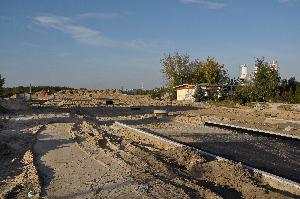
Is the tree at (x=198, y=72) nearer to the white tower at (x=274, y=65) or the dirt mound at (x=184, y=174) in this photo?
the white tower at (x=274, y=65)

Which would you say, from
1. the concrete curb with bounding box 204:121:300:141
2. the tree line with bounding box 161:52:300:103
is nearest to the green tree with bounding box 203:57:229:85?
the tree line with bounding box 161:52:300:103

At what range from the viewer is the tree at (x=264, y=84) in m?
44.5

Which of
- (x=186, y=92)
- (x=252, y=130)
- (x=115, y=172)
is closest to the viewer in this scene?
(x=115, y=172)

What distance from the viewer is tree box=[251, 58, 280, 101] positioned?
44.5m

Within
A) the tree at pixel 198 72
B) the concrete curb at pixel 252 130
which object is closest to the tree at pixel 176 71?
the tree at pixel 198 72

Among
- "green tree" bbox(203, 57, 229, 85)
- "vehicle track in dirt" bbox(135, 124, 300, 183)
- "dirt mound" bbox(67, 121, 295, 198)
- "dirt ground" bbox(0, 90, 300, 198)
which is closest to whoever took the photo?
"dirt ground" bbox(0, 90, 300, 198)

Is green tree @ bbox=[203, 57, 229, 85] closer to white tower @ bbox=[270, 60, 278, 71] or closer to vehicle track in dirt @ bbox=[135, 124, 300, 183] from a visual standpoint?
white tower @ bbox=[270, 60, 278, 71]

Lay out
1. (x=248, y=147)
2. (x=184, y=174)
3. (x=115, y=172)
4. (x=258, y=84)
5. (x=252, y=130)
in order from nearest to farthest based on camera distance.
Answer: (x=115, y=172), (x=184, y=174), (x=248, y=147), (x=252, y=130), (x=258, y=84)

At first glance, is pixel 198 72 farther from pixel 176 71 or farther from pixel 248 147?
pixel 248 147

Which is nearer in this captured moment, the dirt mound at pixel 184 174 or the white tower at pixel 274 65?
the dirt mound at pixel 184 174

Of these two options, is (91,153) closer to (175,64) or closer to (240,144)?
(240,144)

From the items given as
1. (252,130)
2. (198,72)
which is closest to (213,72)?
(198,72)

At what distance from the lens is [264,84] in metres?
44.8

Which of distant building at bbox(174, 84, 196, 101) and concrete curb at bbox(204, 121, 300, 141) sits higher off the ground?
distant building at bbox(174, 84, 196, 101)
